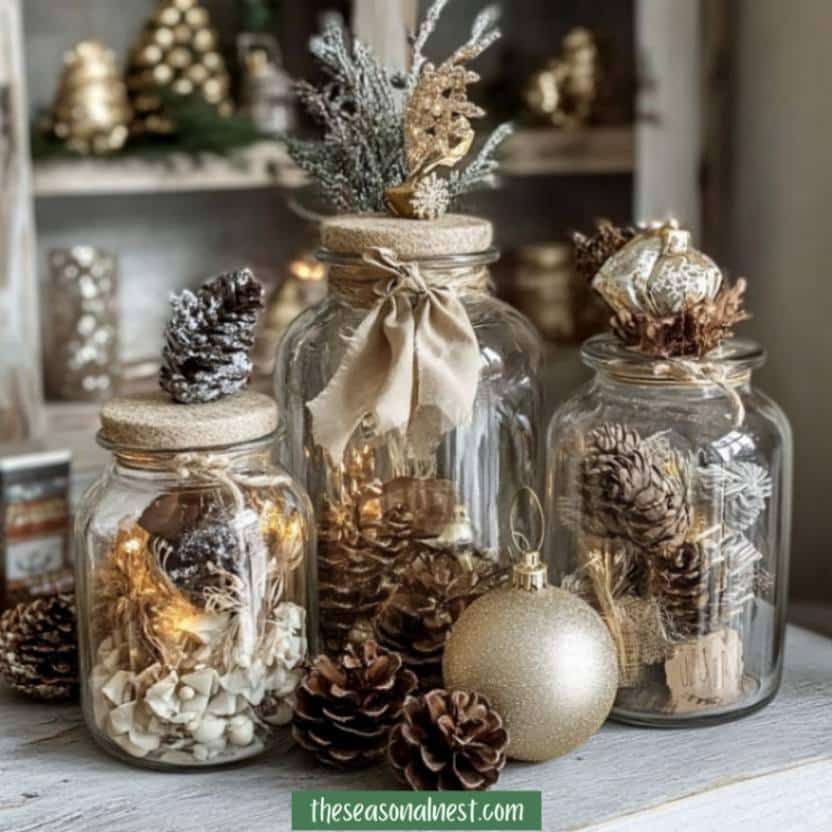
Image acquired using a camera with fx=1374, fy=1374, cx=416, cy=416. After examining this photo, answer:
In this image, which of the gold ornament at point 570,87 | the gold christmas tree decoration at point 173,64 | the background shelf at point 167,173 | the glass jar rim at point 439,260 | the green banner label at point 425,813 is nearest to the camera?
the green banner label at point 425,813

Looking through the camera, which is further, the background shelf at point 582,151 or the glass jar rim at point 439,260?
the background shelf at point 582,151

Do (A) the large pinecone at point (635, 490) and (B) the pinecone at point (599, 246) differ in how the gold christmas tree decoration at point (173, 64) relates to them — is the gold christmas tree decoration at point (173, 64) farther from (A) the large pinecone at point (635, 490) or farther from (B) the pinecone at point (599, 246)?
(A) the large pinecone at point (635, 490)

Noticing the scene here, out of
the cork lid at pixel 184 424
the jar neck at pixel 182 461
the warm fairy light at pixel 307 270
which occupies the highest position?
the cork lid at pixel 184 424

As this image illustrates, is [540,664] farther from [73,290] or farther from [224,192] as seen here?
[224,192]

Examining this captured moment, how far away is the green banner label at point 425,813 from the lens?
73 cm

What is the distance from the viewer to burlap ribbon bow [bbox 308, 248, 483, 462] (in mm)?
794

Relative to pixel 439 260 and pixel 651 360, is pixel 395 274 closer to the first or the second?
pixel 439 260

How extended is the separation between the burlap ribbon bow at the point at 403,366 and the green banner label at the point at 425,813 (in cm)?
20

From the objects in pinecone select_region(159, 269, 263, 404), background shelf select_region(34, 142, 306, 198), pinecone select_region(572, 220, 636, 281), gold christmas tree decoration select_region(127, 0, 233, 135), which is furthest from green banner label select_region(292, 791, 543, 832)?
gold christmas tree decoration select_region(127, 0, 233, 135)

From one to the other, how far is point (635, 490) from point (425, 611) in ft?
0.53

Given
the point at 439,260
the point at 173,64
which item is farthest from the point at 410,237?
the point at 173,64

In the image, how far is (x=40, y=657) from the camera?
2.92 feet

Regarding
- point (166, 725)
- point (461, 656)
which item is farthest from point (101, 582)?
point (461, 656)

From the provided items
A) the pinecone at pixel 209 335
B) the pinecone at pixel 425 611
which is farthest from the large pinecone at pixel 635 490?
the pinecone at pixel 209 335
